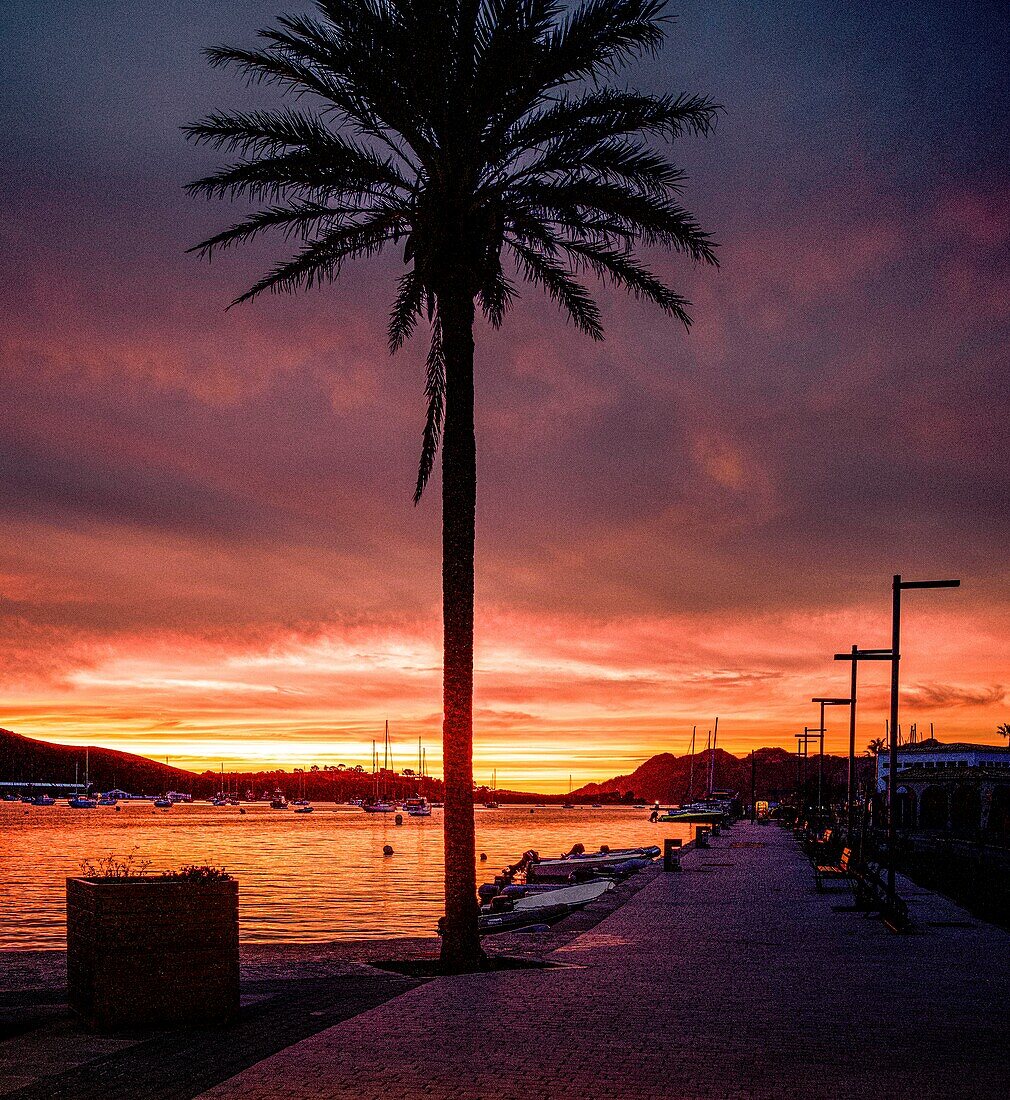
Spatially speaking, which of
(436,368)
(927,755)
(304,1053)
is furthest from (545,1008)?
(927,755)

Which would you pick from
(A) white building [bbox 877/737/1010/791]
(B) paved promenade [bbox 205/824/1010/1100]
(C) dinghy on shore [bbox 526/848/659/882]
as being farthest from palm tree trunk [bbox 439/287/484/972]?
(A) white building [bbox 877/737/1010/791]

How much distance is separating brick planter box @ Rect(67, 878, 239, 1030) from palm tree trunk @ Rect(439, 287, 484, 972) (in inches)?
161

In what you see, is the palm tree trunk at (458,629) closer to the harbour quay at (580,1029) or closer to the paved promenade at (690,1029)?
the harbour quay at (580,1029)

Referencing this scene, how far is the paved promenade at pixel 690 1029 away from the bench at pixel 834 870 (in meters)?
7.68

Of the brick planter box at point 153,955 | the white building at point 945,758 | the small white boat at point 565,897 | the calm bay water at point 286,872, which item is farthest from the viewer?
the white building at point 945,758

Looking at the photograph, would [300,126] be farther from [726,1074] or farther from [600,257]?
[726,1074]

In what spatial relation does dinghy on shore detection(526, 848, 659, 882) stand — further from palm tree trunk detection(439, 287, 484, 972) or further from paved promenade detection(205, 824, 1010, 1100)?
palm tree trunk detection(439, 287, 484, 972)

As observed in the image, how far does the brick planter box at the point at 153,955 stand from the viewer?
873cm

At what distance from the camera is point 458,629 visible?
43.4 ft

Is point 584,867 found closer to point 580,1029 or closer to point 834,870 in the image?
point 834,870

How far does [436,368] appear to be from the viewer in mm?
15250

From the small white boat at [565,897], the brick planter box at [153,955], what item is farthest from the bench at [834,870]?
the brick planter box at [153,955]

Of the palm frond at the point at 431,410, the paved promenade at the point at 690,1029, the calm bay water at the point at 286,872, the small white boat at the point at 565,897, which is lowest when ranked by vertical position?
the calm bay water at the point at 286,872

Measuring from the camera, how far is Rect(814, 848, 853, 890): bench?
23.7 meters
